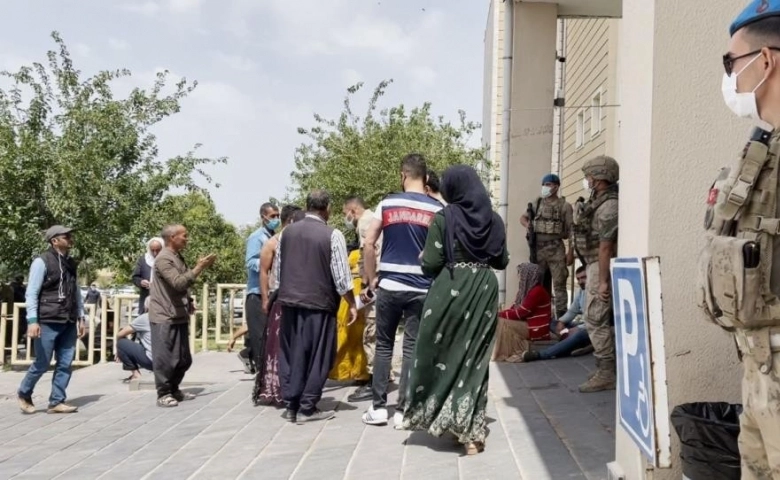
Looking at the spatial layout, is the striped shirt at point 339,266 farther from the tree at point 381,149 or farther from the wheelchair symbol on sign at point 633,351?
the tree at point 381,149

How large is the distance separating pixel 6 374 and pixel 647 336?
11194 mm

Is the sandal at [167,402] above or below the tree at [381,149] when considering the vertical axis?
below

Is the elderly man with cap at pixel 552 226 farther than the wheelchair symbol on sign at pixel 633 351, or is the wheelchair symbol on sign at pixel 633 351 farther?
the elderly man with cap at pixel 552 226

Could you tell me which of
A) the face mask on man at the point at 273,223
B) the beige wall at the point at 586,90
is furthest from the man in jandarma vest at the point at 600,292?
the beige wall at the point at 586,90

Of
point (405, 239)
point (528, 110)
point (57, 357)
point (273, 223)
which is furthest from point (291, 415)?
point (528, 110)

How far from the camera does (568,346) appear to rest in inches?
313

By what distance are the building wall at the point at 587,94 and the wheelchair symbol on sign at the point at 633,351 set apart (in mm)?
8779

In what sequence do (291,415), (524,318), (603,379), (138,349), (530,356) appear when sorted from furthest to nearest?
(138,349) → (524,318) → (530,356) → (603,379) → (291,415)

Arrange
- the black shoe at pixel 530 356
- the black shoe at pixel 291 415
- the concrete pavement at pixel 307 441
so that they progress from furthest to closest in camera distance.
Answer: the black shoe at pixel 530 356
the black shoe at pixel 291 415
the concrete pavement at pixel 307 441

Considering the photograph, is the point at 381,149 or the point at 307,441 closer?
the point at 307,441

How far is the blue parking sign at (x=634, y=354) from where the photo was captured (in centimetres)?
277

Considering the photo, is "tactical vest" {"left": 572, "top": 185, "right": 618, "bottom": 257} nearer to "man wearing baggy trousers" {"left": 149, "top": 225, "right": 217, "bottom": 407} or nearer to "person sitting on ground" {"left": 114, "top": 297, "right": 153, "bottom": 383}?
"man wearing baggy trousers" {"left": 149, "top": 225, "right": 217, "bottom": 407}

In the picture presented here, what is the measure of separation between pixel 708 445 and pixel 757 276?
90cm

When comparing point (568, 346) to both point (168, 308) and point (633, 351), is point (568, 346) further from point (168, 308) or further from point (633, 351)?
point (633, 351)
